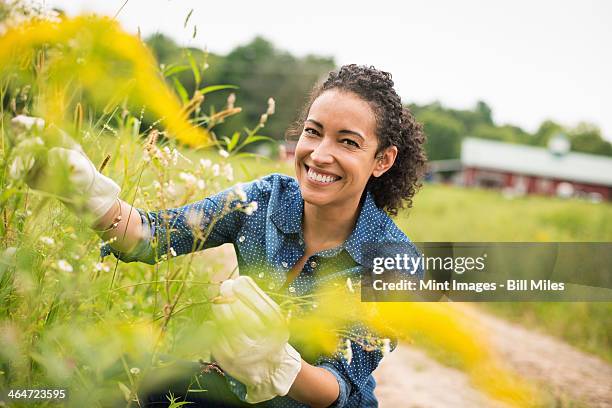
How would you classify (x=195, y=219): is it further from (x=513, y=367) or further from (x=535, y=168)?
(x=535, y=168)

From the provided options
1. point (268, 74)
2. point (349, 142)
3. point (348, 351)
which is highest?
point (268, 74)

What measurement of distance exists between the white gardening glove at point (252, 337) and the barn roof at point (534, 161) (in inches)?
1277

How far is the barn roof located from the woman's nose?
32.0m

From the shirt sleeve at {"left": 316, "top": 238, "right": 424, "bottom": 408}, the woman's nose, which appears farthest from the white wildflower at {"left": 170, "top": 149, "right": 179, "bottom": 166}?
the shirt sleeve at {"left": 316, "top": 238, "right": 424, "bottom": 408}

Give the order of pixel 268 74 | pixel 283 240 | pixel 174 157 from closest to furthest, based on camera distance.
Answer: pixel 174 157, pixel 283 240, pixel 268 74

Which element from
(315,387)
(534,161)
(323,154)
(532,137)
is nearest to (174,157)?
(323,154)

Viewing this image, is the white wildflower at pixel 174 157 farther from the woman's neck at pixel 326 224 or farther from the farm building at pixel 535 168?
the farm building at pixel 535 168

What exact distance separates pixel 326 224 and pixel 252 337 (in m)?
0.72

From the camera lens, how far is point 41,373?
3.42ft

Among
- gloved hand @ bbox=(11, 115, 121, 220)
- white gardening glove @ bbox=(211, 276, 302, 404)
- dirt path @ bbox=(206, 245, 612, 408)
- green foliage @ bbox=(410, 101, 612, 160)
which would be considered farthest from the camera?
green foliage @ bbox=(410, 101, 612, 160)

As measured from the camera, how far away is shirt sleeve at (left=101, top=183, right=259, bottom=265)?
4.28 ft

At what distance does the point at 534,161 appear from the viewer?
110ft

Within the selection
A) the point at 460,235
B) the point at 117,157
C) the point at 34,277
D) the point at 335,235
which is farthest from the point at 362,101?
the point at 460,235

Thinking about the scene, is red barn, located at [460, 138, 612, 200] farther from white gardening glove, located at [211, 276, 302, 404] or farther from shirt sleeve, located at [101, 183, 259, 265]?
white gardening glove, located at [211, 276, 302, 404]
